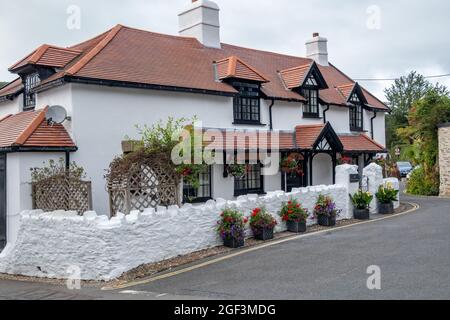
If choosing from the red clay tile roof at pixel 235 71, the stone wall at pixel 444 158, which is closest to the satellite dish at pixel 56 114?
the red clay tile roof at pixel 235 71

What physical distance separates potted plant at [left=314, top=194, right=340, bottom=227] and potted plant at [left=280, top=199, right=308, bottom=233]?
100 centimetres

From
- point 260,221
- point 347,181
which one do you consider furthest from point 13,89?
point 347,181

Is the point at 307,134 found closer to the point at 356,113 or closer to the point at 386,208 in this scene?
the point at 386,208

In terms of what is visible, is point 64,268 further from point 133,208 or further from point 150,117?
point 150,117

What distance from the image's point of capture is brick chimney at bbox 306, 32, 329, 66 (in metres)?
25.8

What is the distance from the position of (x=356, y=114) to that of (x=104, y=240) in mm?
16679

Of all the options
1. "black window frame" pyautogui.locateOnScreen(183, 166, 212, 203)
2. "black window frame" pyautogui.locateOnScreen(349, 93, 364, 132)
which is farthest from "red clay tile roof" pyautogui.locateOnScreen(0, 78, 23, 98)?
"black window frame" pyautogui.locateOnScreen(349, 93, 364, 132)

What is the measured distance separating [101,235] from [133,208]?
6.63ft

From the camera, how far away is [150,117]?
15.3 m

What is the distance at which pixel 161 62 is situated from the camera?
1692cm

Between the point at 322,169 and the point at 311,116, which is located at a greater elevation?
the point at 311,116

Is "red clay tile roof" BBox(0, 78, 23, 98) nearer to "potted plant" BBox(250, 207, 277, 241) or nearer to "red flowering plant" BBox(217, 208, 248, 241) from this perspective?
"red flowering plant" BBox(217, 208, 248, 241)
